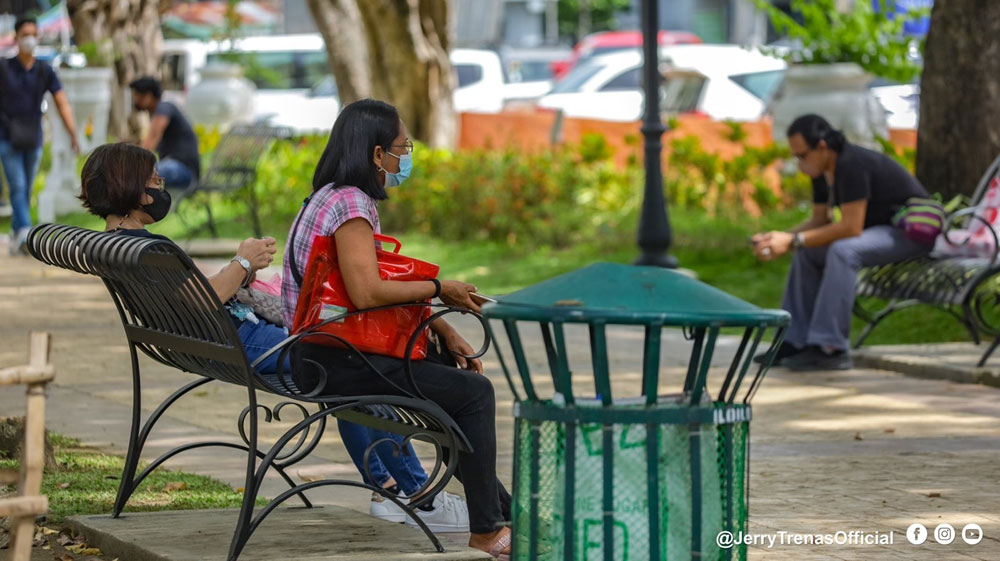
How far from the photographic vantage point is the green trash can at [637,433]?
370 cm

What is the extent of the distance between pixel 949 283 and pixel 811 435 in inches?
83.9

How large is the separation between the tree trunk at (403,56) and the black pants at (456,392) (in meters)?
13.8

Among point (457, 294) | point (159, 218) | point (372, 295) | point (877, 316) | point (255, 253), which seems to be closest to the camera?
point (372, 295)

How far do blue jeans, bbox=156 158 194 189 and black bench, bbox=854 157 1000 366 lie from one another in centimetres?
639

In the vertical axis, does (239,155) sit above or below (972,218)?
below

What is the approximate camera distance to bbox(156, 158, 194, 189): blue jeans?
1359cm

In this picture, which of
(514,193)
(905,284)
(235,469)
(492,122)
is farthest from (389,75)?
(235,469)

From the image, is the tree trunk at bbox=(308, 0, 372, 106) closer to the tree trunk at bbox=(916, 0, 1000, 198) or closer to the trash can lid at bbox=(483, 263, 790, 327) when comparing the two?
the tree trunk at bbox=(916, 0, 1000, 198)

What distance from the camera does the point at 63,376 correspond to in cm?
838

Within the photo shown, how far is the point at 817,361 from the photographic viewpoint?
891 cm

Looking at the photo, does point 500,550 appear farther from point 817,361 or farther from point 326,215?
point 817,361

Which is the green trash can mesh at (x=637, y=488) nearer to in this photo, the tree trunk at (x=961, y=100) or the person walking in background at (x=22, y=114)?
the tree trunk at (x=961, y=100)

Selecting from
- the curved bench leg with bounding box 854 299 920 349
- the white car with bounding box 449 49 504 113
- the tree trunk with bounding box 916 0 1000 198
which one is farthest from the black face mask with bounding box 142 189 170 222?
the white car with bounding box 449 49 504 113

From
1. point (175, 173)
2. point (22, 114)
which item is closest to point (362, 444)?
point (175, 173)
